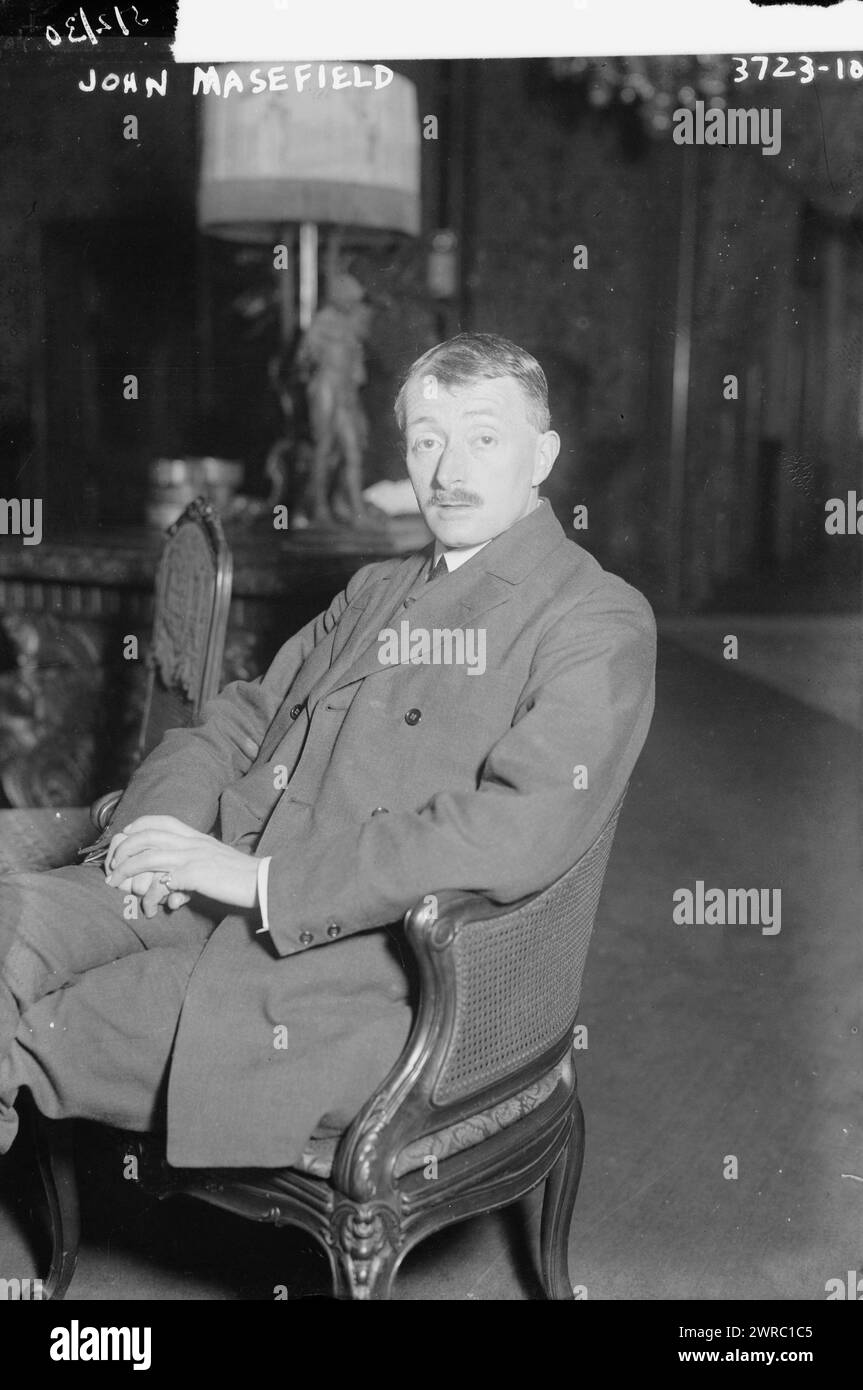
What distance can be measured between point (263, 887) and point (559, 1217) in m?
0.90

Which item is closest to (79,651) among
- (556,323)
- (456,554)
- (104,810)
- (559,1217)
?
(104,810)

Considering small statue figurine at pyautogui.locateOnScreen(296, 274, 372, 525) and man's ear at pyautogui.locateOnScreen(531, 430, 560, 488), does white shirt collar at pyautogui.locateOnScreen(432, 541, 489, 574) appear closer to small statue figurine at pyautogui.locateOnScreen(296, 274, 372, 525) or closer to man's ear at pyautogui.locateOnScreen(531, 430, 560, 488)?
man's ear at pyautogui.locateOnScreen(531, 430, 560, 488)

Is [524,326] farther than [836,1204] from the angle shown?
Yes

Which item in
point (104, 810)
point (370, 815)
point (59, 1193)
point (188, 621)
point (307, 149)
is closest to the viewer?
point (370, 815)

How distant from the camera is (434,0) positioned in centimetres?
243

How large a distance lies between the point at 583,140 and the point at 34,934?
7669 mm

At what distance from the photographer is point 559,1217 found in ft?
8.04

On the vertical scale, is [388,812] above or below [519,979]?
above

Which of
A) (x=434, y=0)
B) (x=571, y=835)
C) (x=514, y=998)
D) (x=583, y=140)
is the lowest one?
(x=514, y=998)

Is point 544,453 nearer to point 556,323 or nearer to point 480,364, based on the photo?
point 480,364

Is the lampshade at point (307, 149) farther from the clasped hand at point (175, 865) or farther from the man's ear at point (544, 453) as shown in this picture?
the clasped hand at point (175, 865)
